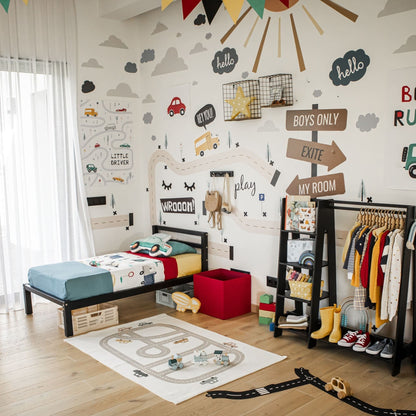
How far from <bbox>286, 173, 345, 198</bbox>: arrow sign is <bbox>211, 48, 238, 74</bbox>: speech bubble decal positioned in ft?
3.98

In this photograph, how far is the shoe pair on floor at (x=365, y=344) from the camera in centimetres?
325

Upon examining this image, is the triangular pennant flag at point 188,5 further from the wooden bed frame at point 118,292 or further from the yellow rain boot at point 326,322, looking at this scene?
the yellow rain boot at point 326,322

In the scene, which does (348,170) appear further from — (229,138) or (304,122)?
(229,138)

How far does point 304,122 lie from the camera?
13.0 feet

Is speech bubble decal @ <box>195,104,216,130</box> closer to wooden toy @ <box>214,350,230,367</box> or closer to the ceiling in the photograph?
the ceiling

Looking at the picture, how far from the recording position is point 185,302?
4477 millimetres

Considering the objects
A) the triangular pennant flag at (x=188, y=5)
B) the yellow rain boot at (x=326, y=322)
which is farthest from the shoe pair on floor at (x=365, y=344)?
the triangular pennant flag at (x=188, y=5)

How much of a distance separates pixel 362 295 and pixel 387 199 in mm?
688

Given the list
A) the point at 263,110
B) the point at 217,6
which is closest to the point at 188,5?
the point at 217,6

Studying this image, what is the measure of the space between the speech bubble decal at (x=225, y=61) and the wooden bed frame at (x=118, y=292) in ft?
5.08

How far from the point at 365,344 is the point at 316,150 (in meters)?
1.49

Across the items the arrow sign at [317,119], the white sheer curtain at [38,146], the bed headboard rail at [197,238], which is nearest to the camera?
the arrow sign at [317,119]

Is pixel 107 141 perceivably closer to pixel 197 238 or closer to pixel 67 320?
pixel 197 238

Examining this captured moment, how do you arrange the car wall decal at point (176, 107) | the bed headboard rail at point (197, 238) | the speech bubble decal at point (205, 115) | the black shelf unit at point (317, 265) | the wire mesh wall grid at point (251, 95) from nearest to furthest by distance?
the black shelf unit at point (317, 265) < the wire mesh wall grid at point (251, 95) < the speech bubble decal at point (205, 115) < the bed headboard rail at point (197, 238) < the car wall decal at point (176, 107)
